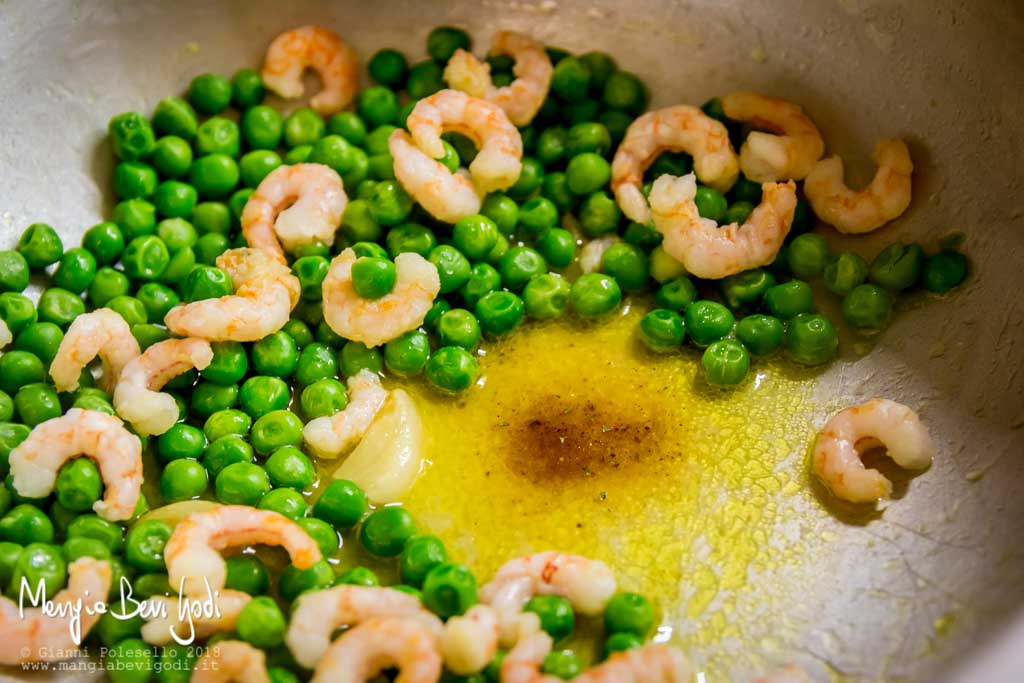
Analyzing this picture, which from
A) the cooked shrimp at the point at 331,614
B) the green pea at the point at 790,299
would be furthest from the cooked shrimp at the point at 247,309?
the green pea at the point at 790,299

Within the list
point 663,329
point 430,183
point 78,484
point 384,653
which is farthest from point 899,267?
point 78,484

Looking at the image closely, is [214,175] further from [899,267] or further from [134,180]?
[899,267]

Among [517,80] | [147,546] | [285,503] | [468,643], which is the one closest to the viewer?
[468,643]

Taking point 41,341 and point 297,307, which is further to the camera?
point 297,307

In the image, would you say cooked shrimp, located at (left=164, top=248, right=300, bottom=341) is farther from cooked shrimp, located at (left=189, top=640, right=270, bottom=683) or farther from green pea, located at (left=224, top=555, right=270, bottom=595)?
cooked shrimp, located at (left=189, top=640, right=270, bottom=683)

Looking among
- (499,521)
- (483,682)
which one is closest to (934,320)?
(499,521)

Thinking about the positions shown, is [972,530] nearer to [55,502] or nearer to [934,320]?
[934,320]
